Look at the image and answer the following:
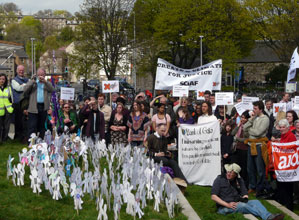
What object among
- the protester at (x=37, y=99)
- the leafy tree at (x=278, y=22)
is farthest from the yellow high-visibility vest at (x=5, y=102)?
the leafy tree at (x=278, y=22)

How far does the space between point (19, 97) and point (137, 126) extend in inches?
113

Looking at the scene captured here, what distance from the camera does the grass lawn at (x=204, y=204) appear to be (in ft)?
27.7

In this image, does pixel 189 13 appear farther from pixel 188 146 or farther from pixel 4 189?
pixel 4 189

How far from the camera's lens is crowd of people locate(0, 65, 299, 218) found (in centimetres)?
1089

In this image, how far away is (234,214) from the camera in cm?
845

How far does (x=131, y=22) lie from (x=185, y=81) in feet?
97.1

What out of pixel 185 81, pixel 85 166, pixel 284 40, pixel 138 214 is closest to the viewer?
pixel 138 214

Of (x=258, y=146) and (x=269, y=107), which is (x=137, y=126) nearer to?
(x=258, y=146)

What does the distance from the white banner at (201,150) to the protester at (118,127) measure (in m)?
1.45

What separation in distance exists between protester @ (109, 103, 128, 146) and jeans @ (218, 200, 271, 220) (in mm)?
4030

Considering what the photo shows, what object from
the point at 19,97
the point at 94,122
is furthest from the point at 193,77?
the point at 19,97

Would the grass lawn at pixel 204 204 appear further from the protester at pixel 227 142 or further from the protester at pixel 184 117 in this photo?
the protester at pixel 184 117

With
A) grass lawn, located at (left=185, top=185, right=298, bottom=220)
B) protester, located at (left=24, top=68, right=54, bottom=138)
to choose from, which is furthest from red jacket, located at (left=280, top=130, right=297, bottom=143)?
protester, located at (left=24, top=68, right=54, bottom=138)

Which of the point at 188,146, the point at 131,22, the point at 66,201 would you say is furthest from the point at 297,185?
the point at 131,22
